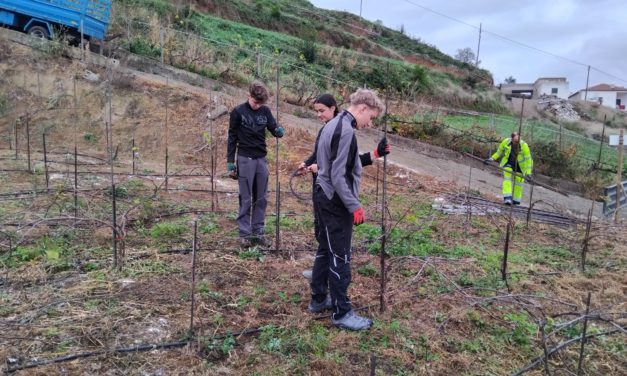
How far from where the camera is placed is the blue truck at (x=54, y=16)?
11.3 m

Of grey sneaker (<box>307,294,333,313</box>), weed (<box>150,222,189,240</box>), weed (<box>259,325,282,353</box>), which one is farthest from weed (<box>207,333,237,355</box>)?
weed (<box>150,222,189,240</box>)

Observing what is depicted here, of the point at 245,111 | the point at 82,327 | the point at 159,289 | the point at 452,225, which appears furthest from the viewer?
the point at 452,225

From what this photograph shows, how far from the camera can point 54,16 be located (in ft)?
37.8

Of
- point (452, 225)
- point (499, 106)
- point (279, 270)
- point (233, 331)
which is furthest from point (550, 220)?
point (499, 106)

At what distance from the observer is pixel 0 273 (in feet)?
11.6

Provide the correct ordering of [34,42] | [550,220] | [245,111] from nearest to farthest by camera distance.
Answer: [245,111]
[550,220]
[34,42]

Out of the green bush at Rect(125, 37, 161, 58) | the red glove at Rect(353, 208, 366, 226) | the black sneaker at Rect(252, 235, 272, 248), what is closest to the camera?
the red glove at Rect(353, 208, 366, 226)

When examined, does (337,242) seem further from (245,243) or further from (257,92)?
(257,92)

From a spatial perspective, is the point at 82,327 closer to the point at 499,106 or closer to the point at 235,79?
the point at 235,79

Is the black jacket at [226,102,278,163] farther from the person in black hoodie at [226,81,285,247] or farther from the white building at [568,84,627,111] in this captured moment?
the white building at [568,84,627,111]

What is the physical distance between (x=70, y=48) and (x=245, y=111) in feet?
30.1

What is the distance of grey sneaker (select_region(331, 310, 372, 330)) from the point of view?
3078mm

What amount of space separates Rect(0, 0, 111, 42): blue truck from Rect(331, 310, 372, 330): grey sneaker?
10.9m

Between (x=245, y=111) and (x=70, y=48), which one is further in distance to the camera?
(x=70, y=48)
